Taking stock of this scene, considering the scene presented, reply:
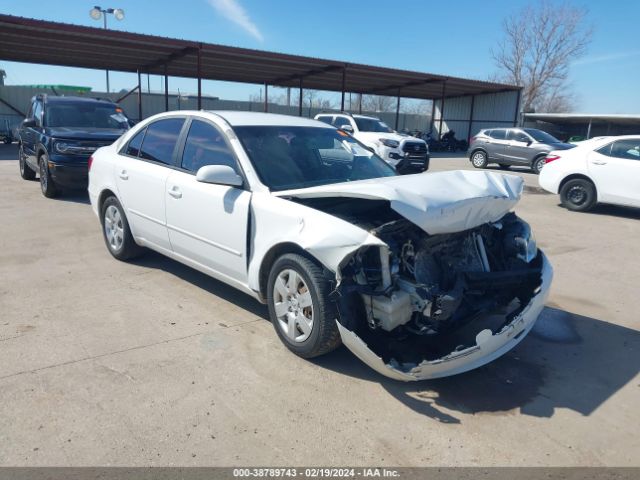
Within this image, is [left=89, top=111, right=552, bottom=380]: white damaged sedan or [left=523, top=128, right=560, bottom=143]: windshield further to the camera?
[left=523, top=128, right=560, bottom=143]: windshield

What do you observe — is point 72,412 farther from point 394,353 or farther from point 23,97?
point 23,97

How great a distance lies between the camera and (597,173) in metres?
9.55

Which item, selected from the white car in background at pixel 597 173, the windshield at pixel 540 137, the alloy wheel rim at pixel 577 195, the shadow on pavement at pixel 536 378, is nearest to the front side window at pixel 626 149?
the white car in background at pixel 597 173

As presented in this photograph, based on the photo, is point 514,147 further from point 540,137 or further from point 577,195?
point 577,195

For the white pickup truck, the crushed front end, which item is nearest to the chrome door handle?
the crushed front end

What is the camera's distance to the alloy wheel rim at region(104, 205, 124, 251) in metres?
5.54

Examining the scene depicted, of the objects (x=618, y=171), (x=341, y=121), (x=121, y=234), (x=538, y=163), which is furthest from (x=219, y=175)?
(x=538, y=163)

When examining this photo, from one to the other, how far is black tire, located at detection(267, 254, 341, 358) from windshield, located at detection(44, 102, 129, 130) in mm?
8213

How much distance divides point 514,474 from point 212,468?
4.99 feet

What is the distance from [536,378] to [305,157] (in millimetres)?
2528

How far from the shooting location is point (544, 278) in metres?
3.73

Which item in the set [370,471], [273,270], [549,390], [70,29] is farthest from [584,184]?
[70,29]

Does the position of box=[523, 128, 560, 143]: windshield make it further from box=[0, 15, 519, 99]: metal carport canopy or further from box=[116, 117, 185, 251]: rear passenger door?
box=[116, 117, 185, 251]: rear passenger door

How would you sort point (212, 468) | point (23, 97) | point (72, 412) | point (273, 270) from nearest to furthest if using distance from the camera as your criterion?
point (212, 468)
point (72, 412)
point (273, 270)
point (23, 97)
